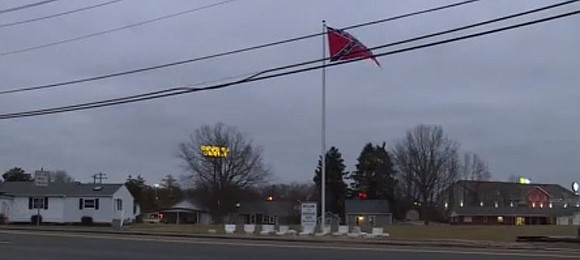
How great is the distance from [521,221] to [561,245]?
95.7m

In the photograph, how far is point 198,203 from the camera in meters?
106

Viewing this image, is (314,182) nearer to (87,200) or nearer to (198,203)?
(198,203)

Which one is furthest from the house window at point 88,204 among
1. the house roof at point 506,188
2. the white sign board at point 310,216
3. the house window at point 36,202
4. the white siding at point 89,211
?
the house roof at point 506,188

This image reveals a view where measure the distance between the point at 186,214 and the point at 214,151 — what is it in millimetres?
16440

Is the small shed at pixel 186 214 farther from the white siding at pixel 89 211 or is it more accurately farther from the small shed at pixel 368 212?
the white siding at pixel 89 211

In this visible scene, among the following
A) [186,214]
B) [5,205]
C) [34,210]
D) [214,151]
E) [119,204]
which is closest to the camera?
[5,205]

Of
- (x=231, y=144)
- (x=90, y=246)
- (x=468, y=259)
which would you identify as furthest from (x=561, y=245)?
(x=231, y=144)

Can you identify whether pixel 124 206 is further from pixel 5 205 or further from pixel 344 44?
pixel 344 44

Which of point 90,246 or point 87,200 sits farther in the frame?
point 87,200

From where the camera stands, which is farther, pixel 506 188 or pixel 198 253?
pixel 506 188

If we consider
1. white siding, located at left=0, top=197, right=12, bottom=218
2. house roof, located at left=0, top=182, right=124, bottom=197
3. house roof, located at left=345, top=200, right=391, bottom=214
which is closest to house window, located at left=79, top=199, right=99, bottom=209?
house roof, located at left=0, top=182, right=124, bottom=197

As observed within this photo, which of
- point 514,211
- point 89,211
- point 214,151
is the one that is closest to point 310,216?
point 89,211

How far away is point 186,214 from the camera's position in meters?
112

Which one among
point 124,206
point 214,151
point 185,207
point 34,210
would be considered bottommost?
point 185,207
